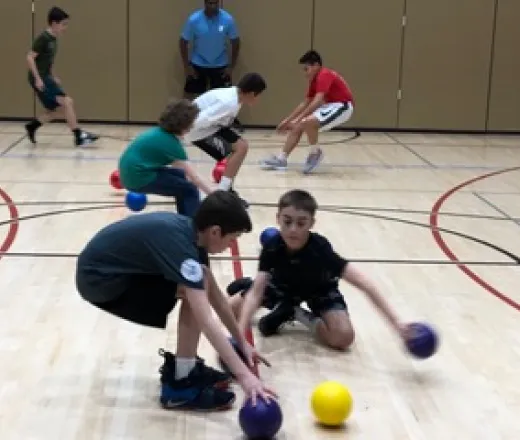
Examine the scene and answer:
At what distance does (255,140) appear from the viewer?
A: 11.2m

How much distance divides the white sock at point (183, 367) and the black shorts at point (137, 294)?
6.4 inches

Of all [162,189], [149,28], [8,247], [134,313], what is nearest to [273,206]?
[162,189]

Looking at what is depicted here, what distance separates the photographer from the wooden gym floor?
3.20 metres

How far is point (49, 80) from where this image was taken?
992 centimetres

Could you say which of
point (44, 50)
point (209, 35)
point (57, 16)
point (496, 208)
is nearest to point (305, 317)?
A: point (496, 208)

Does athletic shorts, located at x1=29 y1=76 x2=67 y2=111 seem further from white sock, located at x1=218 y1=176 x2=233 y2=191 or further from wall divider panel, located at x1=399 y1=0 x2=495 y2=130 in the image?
wall divider panel, located at x1=399 y1=0 x2=495 y2=130

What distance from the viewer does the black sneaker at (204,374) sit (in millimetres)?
3332

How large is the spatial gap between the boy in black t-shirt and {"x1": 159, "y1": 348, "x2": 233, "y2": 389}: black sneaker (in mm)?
370

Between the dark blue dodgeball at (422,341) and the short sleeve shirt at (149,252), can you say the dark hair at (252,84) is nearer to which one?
the dark blue dodgeball at (422,341)

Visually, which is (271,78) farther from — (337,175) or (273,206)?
(273,206)

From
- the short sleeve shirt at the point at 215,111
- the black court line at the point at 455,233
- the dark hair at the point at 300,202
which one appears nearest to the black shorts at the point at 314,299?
the dark hair at the point at 300,202

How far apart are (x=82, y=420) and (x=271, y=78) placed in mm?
9311

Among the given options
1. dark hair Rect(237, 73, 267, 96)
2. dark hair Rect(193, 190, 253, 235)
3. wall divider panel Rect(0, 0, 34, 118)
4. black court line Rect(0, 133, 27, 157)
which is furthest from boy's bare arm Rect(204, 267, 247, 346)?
wall divider panel Rect(0, 0, 34, 118)

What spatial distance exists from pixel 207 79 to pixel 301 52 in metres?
1.36
